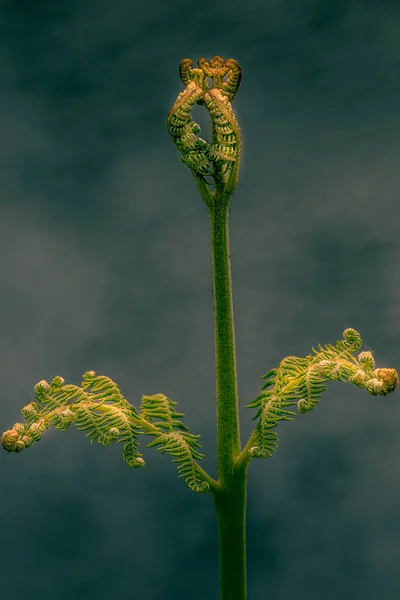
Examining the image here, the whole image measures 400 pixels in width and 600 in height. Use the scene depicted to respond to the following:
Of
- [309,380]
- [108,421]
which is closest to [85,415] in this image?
[108,421]

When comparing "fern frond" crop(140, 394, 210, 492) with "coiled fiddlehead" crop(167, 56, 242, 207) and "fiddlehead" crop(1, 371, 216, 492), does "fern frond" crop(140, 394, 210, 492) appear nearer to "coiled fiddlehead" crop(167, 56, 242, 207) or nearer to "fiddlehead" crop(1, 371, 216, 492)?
"fiddlehead" crop(1, 371, 216, 492)

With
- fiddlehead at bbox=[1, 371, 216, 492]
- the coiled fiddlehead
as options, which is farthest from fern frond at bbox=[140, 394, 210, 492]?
the coiled fiddlehead

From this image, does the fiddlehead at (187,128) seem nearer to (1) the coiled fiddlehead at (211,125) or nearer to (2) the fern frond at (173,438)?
(1) the coiled fiddlehead at (211,125)

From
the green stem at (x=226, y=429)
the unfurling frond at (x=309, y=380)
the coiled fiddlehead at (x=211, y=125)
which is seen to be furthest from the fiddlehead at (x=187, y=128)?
the unfurling frond at (x=309, y=380)

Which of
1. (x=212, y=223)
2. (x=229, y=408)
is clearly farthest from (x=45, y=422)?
(x=212, y=223)

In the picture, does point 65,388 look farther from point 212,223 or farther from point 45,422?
point 212,223

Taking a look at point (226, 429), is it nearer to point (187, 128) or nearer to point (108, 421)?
point (108, 421)

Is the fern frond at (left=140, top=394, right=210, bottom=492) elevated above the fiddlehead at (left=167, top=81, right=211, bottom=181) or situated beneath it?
situated beneath

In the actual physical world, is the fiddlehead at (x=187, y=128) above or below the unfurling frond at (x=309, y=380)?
above
